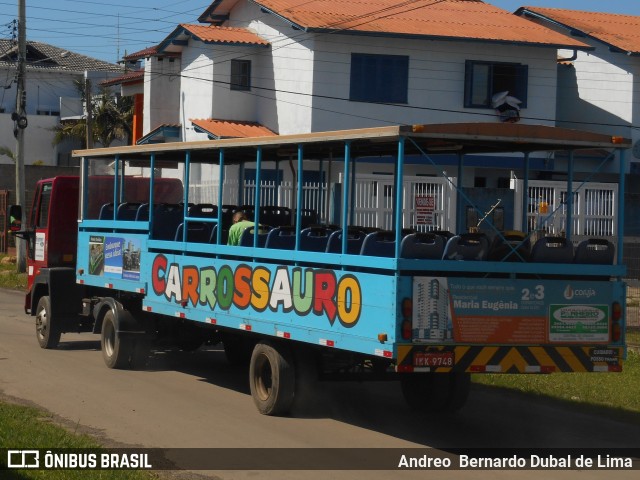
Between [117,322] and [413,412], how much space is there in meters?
4.16

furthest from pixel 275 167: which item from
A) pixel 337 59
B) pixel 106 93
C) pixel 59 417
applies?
pixel 106 93

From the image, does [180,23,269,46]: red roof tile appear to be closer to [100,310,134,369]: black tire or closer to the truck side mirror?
the truck side mirror

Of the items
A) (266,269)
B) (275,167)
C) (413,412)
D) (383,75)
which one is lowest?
(413,412)

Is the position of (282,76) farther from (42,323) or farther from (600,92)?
(42,323)

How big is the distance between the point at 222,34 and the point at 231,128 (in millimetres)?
3069

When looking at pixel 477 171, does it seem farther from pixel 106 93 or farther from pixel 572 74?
pixel 106 93

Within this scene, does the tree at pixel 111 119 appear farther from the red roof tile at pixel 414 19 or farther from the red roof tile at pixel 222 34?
the red roof tile at pixel 222 34

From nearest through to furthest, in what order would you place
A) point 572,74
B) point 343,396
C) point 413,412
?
point 413,412 < point 343,396 < point 572,74

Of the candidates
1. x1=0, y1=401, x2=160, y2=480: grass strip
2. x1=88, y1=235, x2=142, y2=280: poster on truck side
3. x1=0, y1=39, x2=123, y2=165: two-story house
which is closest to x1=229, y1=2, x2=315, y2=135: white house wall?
x1=88, y1=235, x2=142, y2=280: poster on truck side

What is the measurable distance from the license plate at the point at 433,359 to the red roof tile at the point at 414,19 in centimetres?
2228

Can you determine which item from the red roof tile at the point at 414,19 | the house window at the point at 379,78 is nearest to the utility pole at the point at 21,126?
the red roof tile at the point at 414,19

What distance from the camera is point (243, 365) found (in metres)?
14.4

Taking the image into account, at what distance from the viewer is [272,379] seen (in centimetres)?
1067

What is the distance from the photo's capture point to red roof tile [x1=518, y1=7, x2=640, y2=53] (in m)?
35.2
